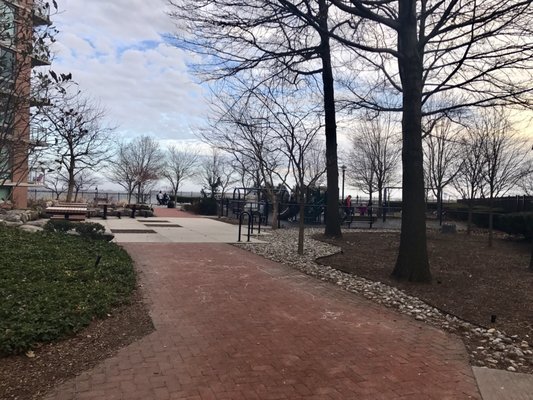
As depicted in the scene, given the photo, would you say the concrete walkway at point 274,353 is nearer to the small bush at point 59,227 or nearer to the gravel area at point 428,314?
the gravel area at point 428,314

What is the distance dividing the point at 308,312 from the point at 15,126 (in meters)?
4.93

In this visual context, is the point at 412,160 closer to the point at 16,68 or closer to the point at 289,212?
the point at 16,68

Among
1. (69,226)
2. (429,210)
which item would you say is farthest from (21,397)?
(429,210)

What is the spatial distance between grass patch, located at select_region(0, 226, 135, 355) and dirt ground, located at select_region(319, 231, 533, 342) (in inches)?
176

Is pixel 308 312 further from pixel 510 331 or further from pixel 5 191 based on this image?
pixel 5 191

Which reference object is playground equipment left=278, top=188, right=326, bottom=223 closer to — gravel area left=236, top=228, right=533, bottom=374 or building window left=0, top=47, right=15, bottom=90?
gravel area left=236, top=228, right=533, bottom=374

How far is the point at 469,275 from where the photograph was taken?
8969 mm

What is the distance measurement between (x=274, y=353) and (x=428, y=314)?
2.70m

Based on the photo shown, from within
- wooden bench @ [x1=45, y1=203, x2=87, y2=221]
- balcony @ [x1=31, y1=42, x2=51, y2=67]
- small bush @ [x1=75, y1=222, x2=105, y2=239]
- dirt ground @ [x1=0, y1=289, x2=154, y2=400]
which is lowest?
dirt ground @ [x1=0, y1=289, x2=154, y2=400]

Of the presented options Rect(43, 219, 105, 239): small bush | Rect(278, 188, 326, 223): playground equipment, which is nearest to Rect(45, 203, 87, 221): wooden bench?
Rect(43, 219, 105, 239): small bush

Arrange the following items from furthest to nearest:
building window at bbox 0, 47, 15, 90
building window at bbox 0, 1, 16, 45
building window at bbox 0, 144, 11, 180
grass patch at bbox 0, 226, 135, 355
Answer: building window at bbox 0, 144, 11, 180
building window at bbox 0, 47, 15, 90
building window at bbox 0, 1, 16, 45
grass patch at bbox 0, 226, 135, 355

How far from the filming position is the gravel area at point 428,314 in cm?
464

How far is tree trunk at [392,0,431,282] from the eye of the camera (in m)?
8.18

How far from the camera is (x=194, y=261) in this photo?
31.2ft
